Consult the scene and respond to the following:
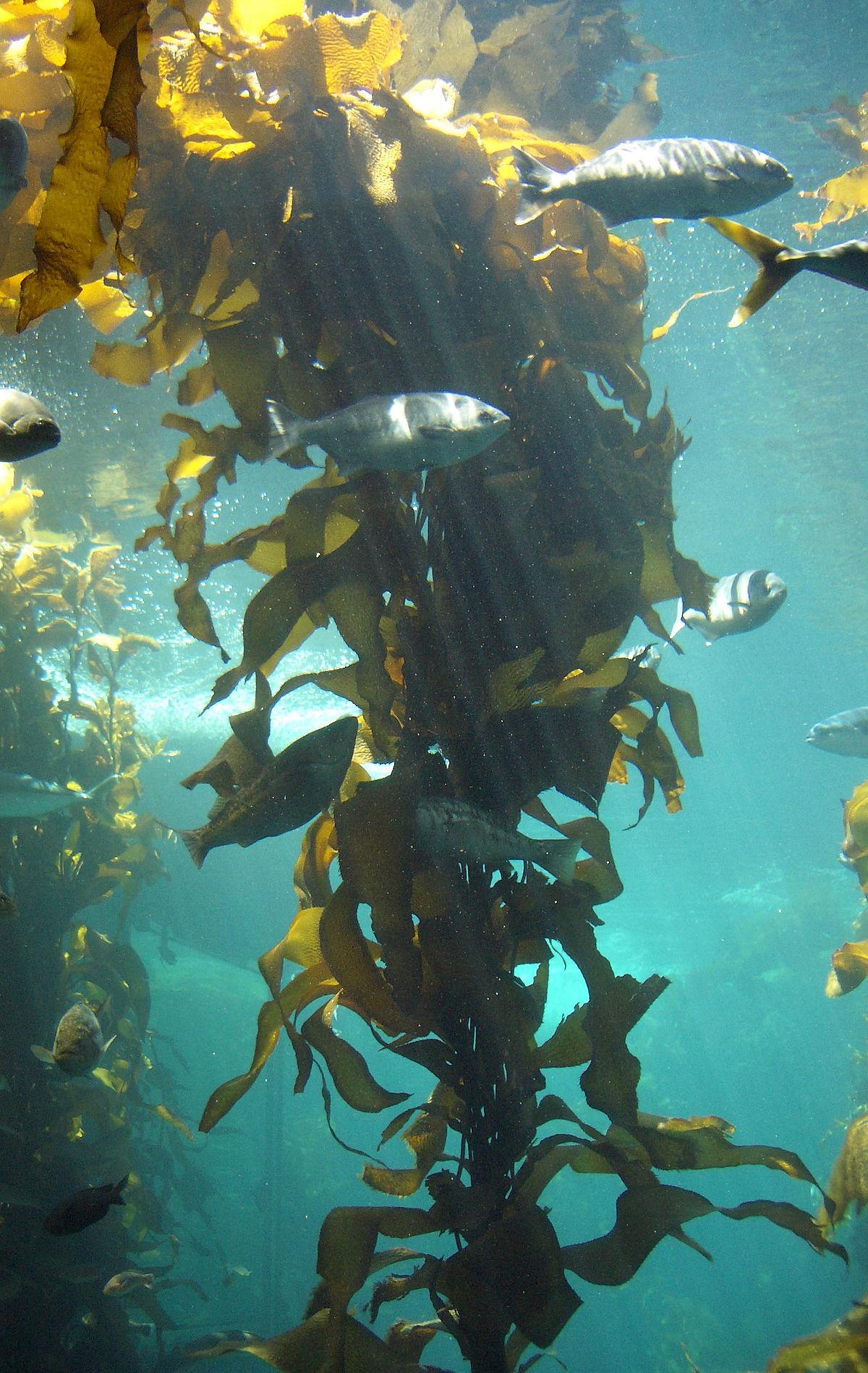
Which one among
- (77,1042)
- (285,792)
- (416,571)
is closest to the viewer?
(285,792)

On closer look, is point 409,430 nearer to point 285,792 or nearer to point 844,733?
point 285,792

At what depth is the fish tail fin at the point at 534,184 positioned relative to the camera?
7.27 ft

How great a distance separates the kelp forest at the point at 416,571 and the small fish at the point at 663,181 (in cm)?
40

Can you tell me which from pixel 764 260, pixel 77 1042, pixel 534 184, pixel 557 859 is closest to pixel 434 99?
pixel 534 184

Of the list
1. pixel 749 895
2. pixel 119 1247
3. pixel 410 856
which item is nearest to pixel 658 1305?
pixel 749 895

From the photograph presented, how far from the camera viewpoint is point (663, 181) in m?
2.08

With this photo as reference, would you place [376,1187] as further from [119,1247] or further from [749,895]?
[749,895]

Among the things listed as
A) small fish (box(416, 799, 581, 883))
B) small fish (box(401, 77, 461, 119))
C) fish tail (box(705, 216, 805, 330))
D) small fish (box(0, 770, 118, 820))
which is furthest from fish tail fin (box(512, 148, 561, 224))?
small fish (box(0, 770, 118, 820))

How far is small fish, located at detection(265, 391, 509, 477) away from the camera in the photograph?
185 cm

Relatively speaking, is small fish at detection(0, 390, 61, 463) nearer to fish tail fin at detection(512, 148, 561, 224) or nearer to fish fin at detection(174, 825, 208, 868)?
fish fin at detection(174, 825, 208, 868)

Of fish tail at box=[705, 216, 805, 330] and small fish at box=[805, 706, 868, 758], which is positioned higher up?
fish tail at box=[705, 216, 805, 330]

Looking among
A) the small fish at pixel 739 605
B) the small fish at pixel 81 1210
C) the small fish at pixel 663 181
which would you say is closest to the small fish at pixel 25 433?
the small fish at pixel 663 181

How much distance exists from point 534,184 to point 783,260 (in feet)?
3.45

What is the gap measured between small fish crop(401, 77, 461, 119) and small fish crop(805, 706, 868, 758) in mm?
6064
